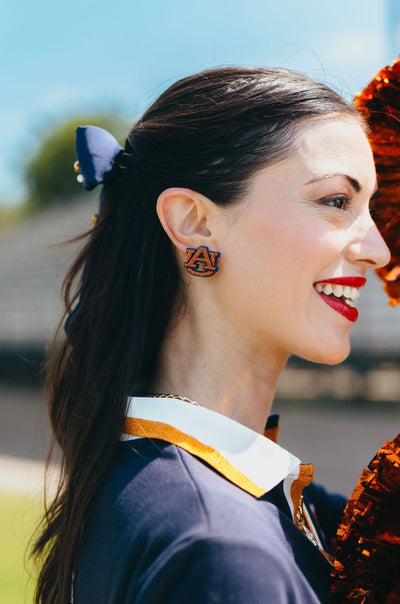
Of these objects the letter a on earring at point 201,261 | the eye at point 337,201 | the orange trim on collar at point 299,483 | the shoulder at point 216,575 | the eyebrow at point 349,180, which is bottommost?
the orange trim on collar at point 299,483

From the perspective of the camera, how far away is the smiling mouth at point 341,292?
51.7 inches

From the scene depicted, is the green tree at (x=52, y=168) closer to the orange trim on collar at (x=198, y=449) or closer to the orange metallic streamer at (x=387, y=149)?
the orange metallic streamer at (x=387, y=149)

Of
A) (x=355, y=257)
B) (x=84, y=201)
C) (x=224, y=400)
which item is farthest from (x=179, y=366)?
(x=84, y=201)

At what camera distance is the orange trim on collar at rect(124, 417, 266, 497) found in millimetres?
1166

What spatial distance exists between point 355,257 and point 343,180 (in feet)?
0.47

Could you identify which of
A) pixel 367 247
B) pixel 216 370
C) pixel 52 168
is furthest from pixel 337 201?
pixel 52 168

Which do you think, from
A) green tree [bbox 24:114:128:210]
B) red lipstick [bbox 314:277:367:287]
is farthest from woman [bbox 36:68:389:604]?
green tree [bbox 24:114:128:210]

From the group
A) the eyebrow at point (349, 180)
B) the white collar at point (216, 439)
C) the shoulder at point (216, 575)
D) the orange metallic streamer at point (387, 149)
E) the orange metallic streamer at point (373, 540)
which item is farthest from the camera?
the orange metallic streamer at point (387, 149)

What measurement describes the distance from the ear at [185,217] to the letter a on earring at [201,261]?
18 millimetres

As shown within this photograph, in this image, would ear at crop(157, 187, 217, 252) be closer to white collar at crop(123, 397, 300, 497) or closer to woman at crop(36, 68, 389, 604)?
woman at crop(36, 68, 389, 604)

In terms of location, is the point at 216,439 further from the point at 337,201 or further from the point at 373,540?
the point at 337,201

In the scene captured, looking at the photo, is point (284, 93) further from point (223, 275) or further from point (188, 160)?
point (223, 275)

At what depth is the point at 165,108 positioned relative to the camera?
1469mm

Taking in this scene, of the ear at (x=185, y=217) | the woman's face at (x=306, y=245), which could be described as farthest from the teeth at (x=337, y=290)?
the ear at (x=185, y=217)
